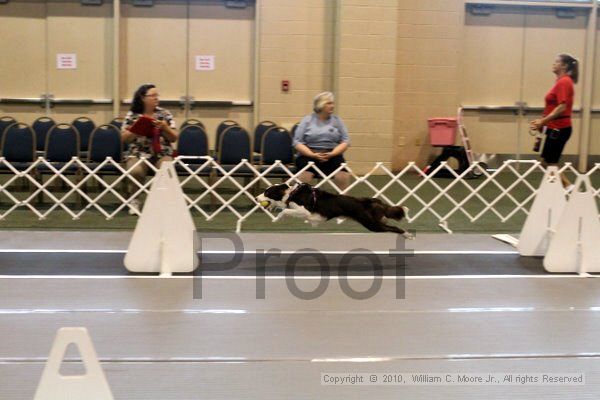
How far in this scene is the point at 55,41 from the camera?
11484mm

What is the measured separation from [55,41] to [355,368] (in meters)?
9.57

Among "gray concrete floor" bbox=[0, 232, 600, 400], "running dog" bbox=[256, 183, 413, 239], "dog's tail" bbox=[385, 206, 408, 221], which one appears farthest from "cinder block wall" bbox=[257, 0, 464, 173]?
"gray concrete floor" bbox=[0, 232, 600, 400]

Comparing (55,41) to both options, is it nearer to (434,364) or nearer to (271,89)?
(271,89)

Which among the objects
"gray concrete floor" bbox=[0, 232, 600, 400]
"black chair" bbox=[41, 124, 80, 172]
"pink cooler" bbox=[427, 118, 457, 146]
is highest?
"pink cooler" bbox=[427, 118, 457, 146]

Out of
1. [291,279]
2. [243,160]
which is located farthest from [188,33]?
[291,279]

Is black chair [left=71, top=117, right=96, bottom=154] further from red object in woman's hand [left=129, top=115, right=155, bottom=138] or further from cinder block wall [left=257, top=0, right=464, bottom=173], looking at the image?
cinder block wall [left=257, top=0, right=464, bottom=173]

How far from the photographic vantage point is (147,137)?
757 cm

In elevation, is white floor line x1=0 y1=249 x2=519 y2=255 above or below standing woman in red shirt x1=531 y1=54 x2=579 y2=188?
below

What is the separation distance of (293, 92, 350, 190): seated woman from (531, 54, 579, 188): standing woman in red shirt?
1.95 m

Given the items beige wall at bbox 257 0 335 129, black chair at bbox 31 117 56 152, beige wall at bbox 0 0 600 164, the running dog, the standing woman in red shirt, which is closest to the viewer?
the running dog

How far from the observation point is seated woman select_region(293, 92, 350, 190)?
24.2 feet

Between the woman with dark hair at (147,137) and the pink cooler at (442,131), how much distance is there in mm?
5144

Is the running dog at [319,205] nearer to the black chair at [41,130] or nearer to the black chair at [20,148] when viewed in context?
the black chair at [20,148]

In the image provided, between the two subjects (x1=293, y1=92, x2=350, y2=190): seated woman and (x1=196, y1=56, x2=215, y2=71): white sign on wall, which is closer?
(x1=293, y1=92, x2=350, y2=190): seated woman
